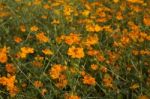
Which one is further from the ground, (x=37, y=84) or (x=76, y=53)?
(x=76, y=53)

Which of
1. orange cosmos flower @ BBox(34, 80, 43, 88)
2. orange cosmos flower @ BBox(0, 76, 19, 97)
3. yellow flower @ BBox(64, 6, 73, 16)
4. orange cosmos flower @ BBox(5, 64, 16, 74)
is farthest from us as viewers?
yellow flower @ BBox(64, 6, 73, 16)

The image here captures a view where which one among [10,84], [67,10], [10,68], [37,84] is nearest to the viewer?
[10,84]

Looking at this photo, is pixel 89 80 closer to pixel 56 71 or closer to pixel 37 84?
pixel 56 71

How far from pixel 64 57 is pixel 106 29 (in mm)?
552

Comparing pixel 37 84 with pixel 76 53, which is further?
pixel 76 53

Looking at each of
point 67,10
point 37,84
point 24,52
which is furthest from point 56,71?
point 67,10

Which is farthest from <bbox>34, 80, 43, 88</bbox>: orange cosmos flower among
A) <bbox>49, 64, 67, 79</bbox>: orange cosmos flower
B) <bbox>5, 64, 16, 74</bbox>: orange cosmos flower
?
<bbox>5, 64, 16, 74</bbox>: orange cosmos flower

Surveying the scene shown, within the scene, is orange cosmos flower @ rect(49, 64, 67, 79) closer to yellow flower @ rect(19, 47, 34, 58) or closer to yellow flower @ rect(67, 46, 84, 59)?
yellow flower @ rect(67, 46, 84, 59)

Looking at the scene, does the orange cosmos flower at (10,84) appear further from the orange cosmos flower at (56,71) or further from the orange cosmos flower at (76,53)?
the orange cosmos flower at (76,53)

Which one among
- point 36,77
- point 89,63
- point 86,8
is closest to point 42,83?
point 36,77

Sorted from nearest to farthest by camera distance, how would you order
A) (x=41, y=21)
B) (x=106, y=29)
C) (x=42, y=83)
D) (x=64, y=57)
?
(x=42, y=83)
(x=64, y=57)
(x=106, y=29)
(x=41, y=21)

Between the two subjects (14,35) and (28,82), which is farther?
(14,35)

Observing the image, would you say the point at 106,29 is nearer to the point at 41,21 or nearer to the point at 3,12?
the point at 41,21

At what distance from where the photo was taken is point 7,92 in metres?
2.71
